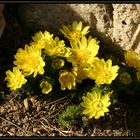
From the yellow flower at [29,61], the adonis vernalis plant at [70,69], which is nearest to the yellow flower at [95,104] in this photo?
the adonis vernalis plant at [70,69]

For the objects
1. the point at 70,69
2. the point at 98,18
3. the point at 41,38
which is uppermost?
the point at 98,18

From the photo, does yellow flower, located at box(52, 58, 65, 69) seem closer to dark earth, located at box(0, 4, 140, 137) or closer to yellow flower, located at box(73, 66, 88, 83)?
yellow flower, located at box(73, 66, 88, 83)

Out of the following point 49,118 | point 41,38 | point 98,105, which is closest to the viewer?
point 98,105

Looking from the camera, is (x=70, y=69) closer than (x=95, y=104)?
No

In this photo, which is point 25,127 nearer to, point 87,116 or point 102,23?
point 87,116

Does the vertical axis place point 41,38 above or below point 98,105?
above

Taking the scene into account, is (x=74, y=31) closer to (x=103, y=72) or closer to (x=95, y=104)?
(x=103, y=72)

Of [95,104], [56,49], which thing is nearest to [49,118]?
[95,104]

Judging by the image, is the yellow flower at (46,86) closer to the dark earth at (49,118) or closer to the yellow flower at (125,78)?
the dark earth at (49,118)
